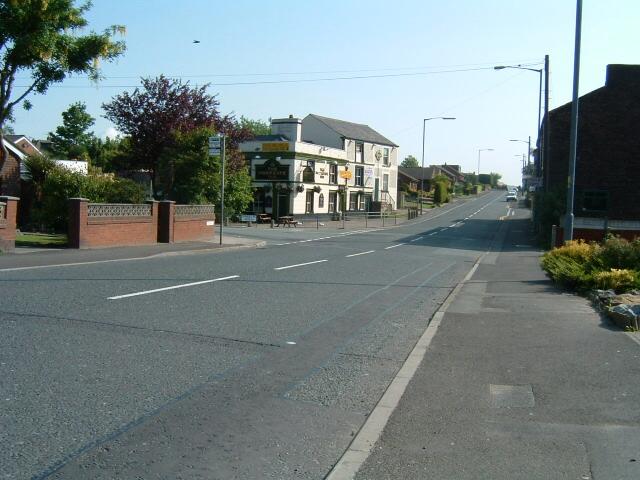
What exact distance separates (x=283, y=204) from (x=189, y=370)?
53846mm

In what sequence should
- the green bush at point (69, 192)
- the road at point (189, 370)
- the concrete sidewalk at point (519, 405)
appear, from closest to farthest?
the concrete sidewalk at point (519, 405) < the road at point (189, 370) < the green bush at point (69, 192)

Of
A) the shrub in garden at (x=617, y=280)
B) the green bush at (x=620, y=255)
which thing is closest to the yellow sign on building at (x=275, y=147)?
the green bush at (x=620, y=255)

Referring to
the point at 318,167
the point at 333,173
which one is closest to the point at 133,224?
the point at 318,167

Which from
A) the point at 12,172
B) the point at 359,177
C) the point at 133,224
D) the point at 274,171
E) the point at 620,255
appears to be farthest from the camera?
the point at 359,177

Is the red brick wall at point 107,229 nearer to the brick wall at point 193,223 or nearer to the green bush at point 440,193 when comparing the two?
the brick wall at point 193,223

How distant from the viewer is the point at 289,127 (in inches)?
2537

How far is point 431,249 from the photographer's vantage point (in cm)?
3300

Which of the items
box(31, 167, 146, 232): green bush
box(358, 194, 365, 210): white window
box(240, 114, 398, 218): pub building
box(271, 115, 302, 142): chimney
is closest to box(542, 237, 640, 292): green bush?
box(31, 167, 146, 232): green bush

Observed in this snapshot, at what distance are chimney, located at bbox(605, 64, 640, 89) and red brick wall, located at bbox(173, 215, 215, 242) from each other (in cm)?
2874

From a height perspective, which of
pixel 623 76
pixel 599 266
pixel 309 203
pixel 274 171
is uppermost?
pixel 623 76

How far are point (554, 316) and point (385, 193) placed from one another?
7112 centimetres

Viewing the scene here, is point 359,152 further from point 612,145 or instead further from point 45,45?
point 45,45

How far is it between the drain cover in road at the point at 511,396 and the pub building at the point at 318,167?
2106 inches

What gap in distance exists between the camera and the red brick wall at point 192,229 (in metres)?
28.0
